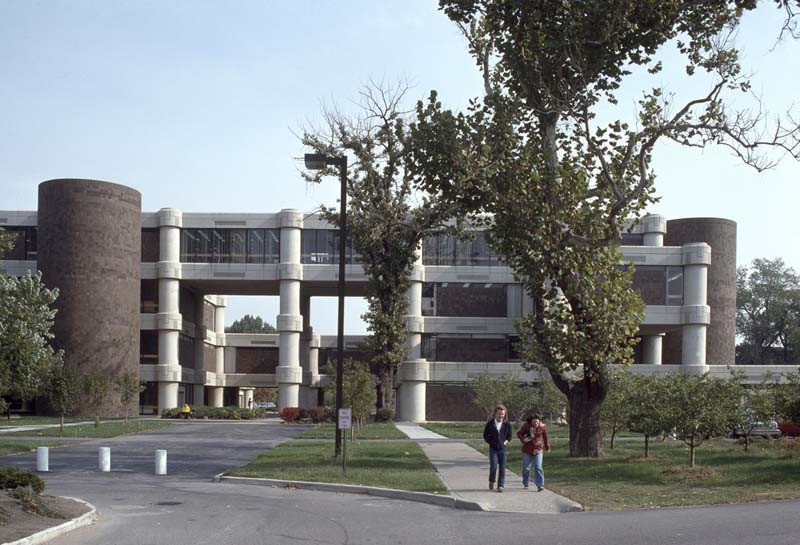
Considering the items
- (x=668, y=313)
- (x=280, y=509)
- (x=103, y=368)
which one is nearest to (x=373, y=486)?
(x=280, y=509)

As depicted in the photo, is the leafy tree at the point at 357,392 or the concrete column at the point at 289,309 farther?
the concrete column at the point at 289,309

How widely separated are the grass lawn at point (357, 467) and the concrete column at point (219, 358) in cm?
5242

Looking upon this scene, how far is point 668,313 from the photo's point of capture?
6241cm

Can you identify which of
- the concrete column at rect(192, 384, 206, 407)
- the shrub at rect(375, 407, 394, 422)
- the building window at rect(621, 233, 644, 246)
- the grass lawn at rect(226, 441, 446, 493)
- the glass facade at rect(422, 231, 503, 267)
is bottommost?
the concrete column at rect(192, 384, 206, 407)

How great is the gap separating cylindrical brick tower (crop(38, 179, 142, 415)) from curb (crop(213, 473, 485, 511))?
38.9 m

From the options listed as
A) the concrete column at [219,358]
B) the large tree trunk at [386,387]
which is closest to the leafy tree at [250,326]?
the concrete column at [219,358]

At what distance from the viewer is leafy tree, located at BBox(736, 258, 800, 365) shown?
96.9 metres

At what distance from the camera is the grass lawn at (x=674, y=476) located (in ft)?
55.3

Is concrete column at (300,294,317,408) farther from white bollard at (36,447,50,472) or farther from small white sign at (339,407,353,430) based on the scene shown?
small white sign at (339,407,353,430)

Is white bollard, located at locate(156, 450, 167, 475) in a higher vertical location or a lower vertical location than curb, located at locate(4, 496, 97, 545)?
lower

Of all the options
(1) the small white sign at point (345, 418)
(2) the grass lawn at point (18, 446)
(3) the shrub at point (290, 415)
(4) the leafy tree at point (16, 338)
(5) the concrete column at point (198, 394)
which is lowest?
(5) the concrete column at point (198, 394)

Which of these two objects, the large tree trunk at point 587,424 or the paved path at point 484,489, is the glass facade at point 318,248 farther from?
the large tree trunk at point 587,424

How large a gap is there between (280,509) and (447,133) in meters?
12.0

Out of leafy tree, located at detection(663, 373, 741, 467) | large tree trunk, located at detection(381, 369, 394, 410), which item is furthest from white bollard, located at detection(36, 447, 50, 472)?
large tree trunk, located at detection(381, 369, 394, 410)
